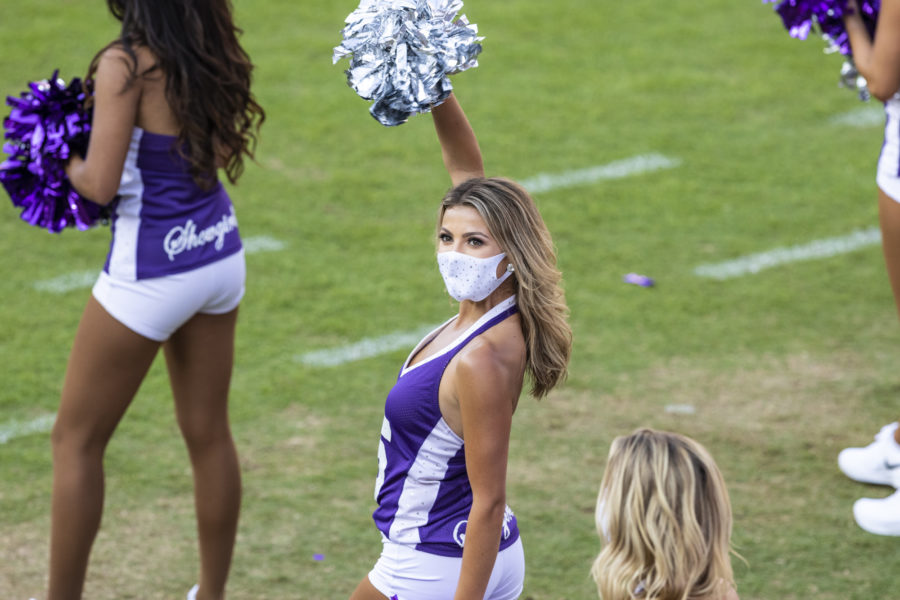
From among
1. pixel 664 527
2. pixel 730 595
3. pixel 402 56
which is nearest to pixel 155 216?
pixel 402 56

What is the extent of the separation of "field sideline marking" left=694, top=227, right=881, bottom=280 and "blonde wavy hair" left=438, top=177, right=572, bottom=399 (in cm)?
393

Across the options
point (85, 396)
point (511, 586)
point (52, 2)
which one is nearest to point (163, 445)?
point (85, 396)

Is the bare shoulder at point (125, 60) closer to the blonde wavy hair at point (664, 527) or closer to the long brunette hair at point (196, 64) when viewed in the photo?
the long brunette hair at point (196, 64)

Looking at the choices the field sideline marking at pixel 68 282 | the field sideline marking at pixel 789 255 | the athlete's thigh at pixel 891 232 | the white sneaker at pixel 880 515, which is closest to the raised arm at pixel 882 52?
the athlete's thigh at pixel 891 232

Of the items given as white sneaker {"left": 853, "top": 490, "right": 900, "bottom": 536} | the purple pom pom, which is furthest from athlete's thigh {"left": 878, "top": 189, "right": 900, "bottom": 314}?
white sneaker {"left": 853, "top": 490, "right": 900, "bottom": 536}

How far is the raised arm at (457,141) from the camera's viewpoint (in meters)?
3.07

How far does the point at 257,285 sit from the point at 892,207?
131 inches

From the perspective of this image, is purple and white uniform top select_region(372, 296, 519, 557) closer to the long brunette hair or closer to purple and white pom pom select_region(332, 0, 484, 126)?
purple and white pom pom select_region(332, 0, 484, 126)

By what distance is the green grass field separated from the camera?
4414mm

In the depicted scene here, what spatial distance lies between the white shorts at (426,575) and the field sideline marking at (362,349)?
287 centimetres

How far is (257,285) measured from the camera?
255 inches

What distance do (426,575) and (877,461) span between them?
2.53 metres

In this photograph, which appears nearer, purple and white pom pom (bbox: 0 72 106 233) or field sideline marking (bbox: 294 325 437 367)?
purple and white pom pom (bbox: 0 72 106 233)

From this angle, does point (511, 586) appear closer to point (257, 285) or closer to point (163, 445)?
point (163, 445)
